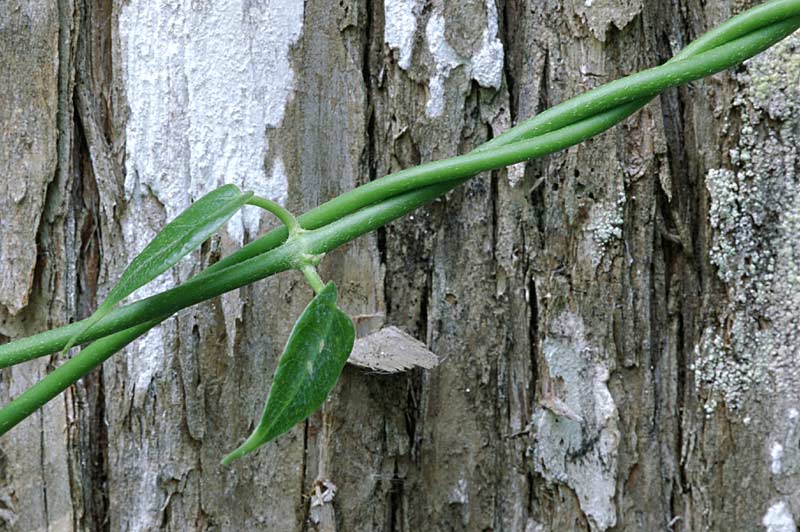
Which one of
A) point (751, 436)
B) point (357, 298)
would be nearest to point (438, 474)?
point (357, 298)

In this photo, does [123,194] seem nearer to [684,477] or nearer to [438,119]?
[438,119]

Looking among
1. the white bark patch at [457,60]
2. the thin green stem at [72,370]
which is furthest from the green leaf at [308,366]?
the white bark patch at [457,60]

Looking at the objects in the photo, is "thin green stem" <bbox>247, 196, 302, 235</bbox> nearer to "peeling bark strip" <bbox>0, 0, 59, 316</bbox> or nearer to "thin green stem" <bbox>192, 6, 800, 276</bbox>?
"thin green stem" <bbox>192, 6, 800, 276</bbox>

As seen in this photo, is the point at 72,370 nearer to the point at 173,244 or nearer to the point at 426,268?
the point at 173,244

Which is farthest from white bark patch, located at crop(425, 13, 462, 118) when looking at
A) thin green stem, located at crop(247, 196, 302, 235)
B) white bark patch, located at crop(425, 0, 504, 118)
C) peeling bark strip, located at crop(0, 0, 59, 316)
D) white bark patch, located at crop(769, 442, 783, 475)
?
white bark patch, located at crop(769, 442, 783, 475)

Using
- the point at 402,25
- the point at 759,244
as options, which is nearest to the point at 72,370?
the point at 402,25

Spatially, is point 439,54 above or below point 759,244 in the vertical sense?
above
